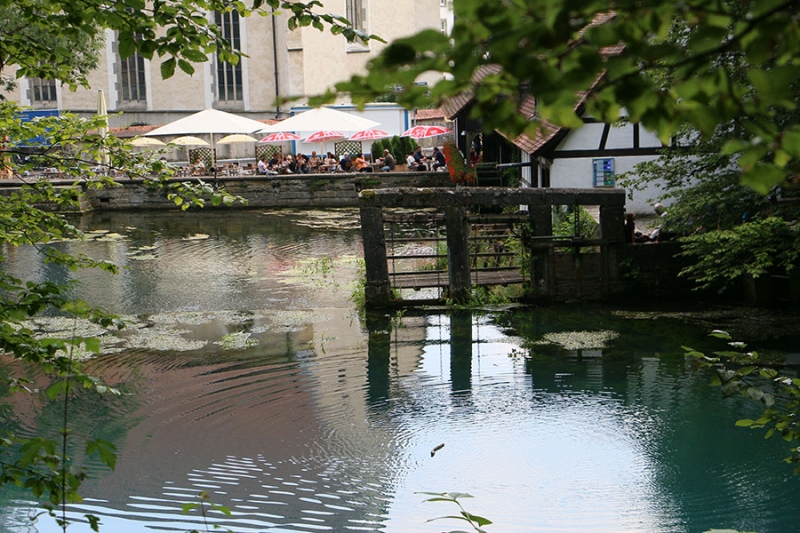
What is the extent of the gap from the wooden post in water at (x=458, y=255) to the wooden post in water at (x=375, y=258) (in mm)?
1065

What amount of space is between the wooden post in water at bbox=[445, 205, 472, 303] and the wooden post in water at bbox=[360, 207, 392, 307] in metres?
1.07

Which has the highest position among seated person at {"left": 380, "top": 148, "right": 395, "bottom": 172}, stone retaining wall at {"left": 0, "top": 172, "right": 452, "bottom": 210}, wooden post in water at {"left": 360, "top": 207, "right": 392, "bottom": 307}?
seated person at {"left": 380, "top": 148, "right": 395, "bottom": 172}

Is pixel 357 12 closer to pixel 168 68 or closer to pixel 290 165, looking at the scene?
pixel 290 165

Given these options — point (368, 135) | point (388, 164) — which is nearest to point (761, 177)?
point (388, 164)

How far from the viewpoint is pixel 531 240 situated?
15383mm

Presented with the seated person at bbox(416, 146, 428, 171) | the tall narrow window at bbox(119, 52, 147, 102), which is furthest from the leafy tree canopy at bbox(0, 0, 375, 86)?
the tall narrow window at bbox(119, 52, 147, 102)

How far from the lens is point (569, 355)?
12586 mm

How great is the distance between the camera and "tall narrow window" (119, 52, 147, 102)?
48906 mm

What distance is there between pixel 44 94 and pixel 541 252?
39.2m

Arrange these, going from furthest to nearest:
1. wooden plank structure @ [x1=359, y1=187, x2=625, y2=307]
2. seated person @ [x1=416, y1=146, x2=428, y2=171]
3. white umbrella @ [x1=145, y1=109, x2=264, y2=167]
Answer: seated person @ [x1=416, y1=146, x2=428, y2=171] < white umbrella @ [x1=145, y1=109, x2=264, y2=167] < wooden plank structure @ [x1=359, y1=187, x2=625, y2=307]

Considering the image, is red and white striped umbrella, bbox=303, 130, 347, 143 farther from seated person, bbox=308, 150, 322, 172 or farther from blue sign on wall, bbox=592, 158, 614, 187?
blue sign on wall, bbox=592, 158, 614, 187

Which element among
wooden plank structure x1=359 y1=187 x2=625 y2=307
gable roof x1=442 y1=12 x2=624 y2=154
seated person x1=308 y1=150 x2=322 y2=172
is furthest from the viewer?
seated person x1=308 y1=150 x2=322 y2=172

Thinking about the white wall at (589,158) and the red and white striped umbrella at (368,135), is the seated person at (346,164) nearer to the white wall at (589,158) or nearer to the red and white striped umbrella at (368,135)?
the red and white striped umbrella at (368,135)

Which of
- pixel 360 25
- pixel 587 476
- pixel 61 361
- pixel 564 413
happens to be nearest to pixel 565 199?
pixel 564 413
